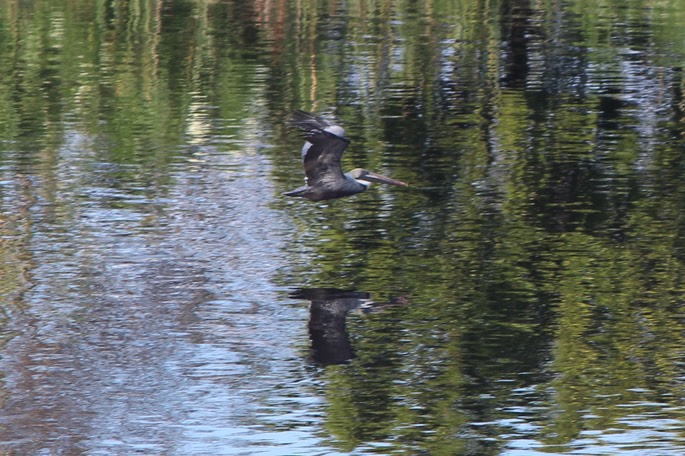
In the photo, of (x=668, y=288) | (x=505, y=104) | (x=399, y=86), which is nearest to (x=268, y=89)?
(x=399, y=86)

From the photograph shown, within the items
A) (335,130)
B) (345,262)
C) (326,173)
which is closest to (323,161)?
(326,173)

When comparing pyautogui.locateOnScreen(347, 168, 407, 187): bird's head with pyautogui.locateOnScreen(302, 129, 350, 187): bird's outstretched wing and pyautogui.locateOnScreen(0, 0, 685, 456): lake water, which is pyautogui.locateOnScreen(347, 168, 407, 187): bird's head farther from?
pyautogui.locateOnScreen(0, 0, 685, 456): lake water

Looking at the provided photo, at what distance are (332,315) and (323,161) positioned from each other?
2.12m

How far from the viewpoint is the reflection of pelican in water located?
44.5 ft

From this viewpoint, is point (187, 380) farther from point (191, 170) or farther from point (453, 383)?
point (191, 170)

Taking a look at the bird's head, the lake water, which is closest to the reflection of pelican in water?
the lake water

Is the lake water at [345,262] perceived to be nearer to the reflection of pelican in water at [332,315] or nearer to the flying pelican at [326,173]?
the reflection of pelican in water at [332,315]

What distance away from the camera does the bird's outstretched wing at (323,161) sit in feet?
51.4

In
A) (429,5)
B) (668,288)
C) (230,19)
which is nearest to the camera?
(668,288)

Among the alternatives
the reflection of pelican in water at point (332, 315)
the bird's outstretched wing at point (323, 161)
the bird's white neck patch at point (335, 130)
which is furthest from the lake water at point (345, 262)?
the bird's white neck patch at point (335, 130)

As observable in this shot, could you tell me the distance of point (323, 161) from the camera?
52.3ft

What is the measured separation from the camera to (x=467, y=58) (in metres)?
32.1

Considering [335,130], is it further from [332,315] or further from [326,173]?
[332,315]

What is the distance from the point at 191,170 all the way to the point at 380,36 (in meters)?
14.8
